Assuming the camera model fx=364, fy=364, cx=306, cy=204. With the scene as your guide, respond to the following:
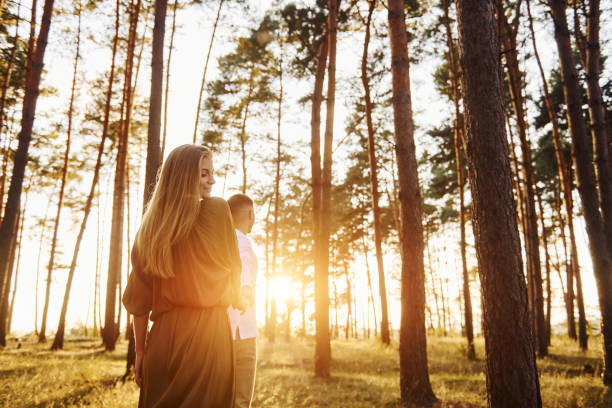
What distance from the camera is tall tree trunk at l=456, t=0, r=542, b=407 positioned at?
2.90 m

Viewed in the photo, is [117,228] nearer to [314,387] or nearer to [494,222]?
[314,387]

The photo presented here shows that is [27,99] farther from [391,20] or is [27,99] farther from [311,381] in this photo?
→ [311,381]

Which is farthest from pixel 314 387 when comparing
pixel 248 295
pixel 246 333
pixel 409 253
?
pixel 248 295

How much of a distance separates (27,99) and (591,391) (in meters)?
12.6

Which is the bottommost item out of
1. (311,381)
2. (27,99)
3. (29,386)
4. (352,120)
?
(311,381)

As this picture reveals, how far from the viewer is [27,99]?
27.9 feet

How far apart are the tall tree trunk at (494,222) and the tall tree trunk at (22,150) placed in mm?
9087

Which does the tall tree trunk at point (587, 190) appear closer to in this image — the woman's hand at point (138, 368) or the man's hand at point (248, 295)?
the man's hand at point (248, 295)

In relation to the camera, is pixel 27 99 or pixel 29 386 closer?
pixel 29 386

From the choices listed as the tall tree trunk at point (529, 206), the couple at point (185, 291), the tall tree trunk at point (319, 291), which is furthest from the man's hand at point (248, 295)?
the tall tree trunk at point (529, 206)

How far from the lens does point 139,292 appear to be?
6.37 feet

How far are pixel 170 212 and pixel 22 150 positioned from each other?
8798 mm

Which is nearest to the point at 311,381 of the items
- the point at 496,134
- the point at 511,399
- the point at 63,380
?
the point at 63,380

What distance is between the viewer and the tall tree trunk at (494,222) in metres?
2.90
